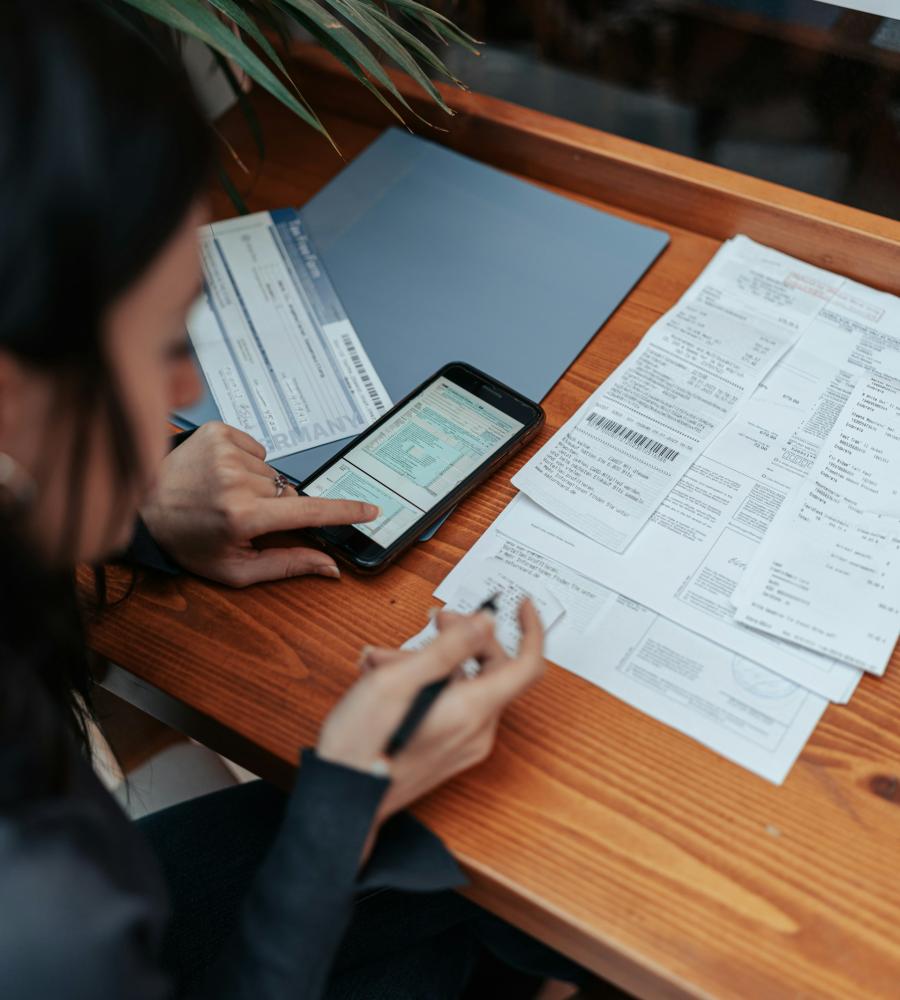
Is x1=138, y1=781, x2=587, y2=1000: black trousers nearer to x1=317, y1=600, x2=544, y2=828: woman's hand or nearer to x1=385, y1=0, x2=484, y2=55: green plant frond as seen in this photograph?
Answer: x1=317, y1=600, x2=544, y2=828: woman's hand

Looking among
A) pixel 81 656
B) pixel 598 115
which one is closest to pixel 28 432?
pixel 81 656

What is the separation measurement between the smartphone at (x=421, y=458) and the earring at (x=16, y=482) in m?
0.23

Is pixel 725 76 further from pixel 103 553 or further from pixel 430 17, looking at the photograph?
pixel 103 553

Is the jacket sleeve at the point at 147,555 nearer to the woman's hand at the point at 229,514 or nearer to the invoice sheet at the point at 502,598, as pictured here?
the woman's hand at the point at 229,514

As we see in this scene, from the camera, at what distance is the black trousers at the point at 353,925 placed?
2.28 ft

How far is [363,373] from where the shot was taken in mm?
804

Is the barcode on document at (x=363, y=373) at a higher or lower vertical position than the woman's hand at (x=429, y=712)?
higher

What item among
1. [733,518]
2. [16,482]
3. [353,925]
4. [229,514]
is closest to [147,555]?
[229,514]

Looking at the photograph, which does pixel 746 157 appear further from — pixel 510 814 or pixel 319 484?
pixel 510 814

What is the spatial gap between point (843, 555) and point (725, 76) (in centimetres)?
109

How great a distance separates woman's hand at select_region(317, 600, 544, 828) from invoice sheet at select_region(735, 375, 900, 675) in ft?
0.61

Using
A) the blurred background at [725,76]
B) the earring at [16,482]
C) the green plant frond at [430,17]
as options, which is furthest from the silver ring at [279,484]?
the blurred background at [725,76]

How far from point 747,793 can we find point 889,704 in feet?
0.39

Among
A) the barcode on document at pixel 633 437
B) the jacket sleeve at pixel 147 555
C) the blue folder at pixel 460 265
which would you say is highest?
the blue folder at pixel 460 265
